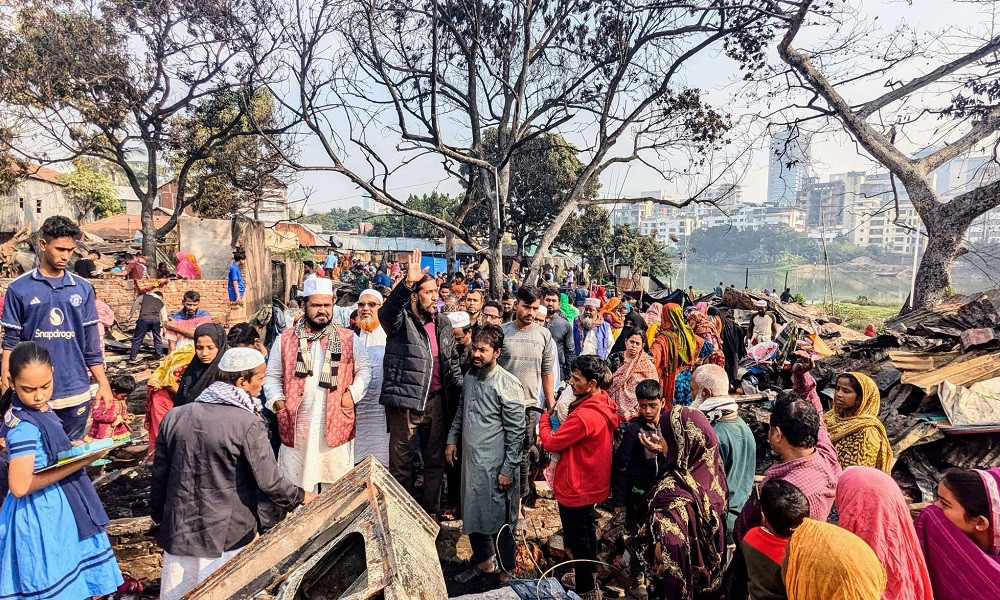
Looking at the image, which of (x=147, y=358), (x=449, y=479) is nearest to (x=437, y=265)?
(x=147, y=358)

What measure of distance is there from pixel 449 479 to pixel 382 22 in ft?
23.9

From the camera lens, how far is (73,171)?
25750 mm

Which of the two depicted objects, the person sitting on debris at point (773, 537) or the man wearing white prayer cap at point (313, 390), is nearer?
the person sitting on debris at point (773, 537)

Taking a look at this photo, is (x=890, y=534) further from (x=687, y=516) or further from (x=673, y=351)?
(x=673, y=351)

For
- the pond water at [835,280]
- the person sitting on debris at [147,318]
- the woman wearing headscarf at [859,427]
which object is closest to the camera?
the woman wearing headscarf at [859,427]

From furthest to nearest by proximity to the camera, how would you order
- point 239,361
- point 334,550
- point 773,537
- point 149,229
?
point 149,229, point 239,361, point 773,537, point 334,550

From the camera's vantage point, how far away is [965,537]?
6.63ft

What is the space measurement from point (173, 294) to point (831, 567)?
12.3 metres

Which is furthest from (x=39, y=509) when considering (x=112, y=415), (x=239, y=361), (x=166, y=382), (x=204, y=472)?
(x=112, y=415)

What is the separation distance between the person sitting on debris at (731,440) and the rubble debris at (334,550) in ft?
6.14

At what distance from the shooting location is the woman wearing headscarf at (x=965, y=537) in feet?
6.37

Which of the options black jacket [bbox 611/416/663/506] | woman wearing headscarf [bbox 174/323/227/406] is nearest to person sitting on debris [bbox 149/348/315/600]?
woman wearing headscarf [bbox 174/323/227/406]

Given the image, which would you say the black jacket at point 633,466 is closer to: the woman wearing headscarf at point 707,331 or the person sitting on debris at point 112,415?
the woman wearing headscarf at point 707,331

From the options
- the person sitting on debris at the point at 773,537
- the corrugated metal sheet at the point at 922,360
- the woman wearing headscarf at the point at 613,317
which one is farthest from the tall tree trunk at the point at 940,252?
the person sitting on debris at the point at 773,537
